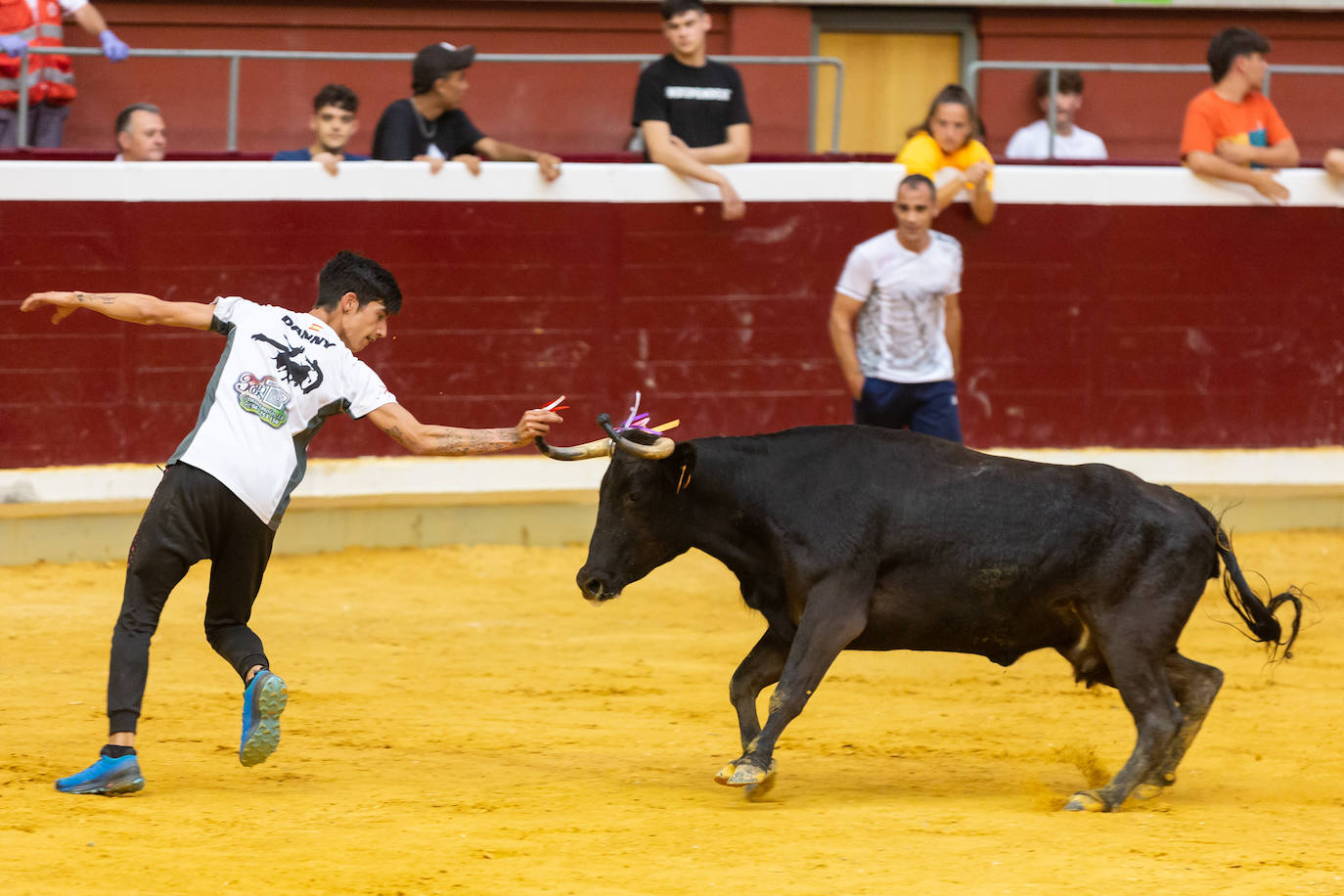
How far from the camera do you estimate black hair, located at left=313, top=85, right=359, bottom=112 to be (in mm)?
9188

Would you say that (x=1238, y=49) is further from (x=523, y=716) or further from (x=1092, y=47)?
(x=523, y=716)

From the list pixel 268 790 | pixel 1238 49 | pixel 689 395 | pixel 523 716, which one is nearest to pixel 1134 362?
pixel 1238 49

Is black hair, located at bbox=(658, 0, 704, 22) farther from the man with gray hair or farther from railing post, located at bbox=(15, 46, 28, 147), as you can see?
railing post, located at bbox=(15, 46, 28, 147)

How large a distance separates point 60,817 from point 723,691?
280 centimetres

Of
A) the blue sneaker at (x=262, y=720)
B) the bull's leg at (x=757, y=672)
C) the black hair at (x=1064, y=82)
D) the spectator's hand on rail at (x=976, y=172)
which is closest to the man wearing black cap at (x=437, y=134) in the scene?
the spectator's hand on rail at (x=976, y=172)

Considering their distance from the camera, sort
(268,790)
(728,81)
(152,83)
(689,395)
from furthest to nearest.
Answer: (152,83) → (689,395) → (728,81) → (268,790)

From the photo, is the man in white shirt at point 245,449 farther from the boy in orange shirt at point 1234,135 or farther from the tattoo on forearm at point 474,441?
the boy in orange shirt at point 1234,135

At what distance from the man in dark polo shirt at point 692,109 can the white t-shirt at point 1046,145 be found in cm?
200

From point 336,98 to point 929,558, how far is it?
4.77 meters

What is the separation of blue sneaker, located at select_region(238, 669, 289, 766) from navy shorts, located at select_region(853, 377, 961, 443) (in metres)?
3.44

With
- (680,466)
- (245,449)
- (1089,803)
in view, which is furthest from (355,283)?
(1089,803)

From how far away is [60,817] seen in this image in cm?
496

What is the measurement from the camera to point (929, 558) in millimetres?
5562

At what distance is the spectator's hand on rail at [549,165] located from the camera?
383 inches
